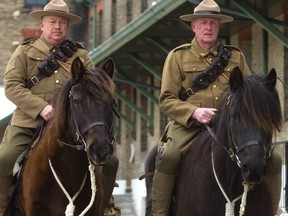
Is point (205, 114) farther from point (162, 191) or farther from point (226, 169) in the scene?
point (162, 191)

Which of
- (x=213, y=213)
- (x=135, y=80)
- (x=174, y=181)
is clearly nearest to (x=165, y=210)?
(x=174, y=181)

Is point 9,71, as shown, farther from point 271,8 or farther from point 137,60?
point 137,60

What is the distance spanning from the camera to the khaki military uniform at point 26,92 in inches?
376

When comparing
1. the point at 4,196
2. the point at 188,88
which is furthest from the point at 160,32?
the point at 4,196

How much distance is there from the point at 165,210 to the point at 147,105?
20.6m

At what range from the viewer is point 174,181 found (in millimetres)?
9648

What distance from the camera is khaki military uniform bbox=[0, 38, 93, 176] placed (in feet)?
31.3

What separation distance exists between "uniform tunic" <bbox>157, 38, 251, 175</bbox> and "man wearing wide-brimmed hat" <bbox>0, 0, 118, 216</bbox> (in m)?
0.55

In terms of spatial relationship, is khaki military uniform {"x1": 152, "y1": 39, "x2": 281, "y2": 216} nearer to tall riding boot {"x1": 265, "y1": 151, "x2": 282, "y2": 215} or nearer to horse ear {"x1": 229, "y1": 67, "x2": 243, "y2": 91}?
tall riding boot {"x1": 265, "y1": 151, "x2": 282, "y2": 215}

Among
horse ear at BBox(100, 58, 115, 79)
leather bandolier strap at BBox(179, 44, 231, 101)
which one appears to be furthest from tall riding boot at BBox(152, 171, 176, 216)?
horse ear at BBox(100, 58, 115, 79)

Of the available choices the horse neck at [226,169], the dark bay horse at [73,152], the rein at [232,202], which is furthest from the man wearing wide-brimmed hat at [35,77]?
the rein at [232,202]

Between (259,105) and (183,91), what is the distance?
170cm

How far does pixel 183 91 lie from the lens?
9.90m

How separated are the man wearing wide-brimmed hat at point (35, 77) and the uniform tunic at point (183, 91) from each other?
55 cm
